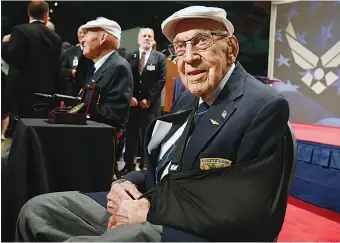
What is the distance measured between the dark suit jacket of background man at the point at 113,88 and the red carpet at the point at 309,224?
1.32 m

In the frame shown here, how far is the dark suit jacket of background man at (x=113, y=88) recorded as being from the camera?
2672mm

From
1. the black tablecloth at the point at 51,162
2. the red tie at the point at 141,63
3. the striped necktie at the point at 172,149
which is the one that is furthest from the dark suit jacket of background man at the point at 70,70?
the striped necktie at the point at 172,149

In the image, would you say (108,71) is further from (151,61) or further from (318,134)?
(318,134)

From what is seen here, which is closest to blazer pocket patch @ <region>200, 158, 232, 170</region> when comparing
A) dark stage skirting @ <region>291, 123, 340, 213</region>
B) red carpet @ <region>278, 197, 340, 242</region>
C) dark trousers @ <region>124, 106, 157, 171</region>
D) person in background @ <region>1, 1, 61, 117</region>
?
red carpet @ <region>278, 197, 340, 242</region>

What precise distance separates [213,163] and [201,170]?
3.3 inches

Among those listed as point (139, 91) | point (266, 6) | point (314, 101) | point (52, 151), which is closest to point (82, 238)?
point (52, 151)

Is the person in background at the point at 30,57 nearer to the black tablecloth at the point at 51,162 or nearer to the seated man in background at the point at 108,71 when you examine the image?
the seated man in background at the point at 108,71

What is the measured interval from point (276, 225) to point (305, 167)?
2.21 m

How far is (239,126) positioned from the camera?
1.18m

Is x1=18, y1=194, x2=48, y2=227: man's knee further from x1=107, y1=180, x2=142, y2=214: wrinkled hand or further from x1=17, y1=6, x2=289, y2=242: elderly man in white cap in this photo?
x1=107, y1=180, x2=142, y2=214: wrinkled hand

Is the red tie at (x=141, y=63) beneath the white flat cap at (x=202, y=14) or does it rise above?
beneath

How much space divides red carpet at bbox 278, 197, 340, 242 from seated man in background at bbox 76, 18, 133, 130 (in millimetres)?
1343

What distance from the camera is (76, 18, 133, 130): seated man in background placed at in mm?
2680

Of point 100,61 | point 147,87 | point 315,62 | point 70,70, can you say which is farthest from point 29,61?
point 315,62
